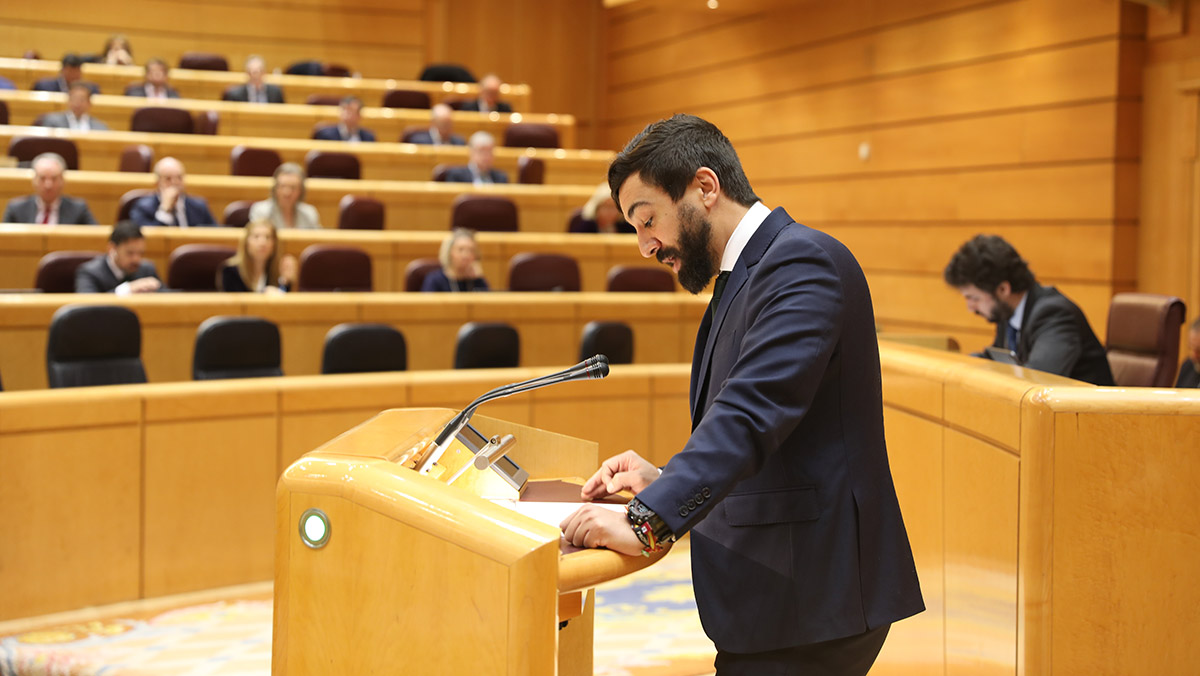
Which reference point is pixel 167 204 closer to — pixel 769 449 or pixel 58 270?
pixel 58 270

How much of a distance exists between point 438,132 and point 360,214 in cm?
174

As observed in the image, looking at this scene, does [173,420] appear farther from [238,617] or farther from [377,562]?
[377,562]

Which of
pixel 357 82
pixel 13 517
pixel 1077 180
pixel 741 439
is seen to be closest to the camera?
pixel 741 439

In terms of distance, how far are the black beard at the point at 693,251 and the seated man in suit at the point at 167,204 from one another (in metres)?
4.14

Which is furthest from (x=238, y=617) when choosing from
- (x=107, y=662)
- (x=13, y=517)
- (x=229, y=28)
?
(x=229, y=28)

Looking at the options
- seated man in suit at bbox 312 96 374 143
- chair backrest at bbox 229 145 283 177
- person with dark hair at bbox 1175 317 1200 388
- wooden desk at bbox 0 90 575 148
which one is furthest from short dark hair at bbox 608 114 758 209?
wooden desk at bbox 0 90 575 148

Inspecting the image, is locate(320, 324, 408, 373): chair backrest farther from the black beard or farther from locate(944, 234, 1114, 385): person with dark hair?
the black beard

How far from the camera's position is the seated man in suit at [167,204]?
15.7 ft

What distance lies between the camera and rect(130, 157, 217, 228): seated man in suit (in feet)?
15.7

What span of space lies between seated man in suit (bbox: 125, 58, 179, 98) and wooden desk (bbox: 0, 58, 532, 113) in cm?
26

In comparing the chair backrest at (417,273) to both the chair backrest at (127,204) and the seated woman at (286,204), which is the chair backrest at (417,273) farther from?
the chair backrest at (127,204)

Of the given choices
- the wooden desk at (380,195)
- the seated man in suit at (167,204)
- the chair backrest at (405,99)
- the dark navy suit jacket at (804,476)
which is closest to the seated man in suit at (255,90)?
the chair backrest at (405,99)

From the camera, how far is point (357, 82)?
25.7 feet

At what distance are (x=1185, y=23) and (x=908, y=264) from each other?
1.85 meters
